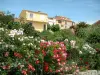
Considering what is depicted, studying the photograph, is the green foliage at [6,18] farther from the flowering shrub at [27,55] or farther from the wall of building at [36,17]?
the wall of building at [36,17]

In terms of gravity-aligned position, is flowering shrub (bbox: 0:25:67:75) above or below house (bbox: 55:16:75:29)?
below

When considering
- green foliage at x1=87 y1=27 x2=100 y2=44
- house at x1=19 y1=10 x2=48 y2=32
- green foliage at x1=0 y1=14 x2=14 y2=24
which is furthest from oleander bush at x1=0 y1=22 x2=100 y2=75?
house at x1=19 y1=10 x2=48 y2=32

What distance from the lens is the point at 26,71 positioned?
329 inches

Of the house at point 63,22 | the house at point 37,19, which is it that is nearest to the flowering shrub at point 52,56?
the house at point 37,19

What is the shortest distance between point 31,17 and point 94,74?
2388 inches

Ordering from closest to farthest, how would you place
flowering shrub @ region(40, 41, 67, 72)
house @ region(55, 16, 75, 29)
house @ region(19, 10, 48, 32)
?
flowering shrub @ region(40, 41, 67, 72)
house @ region(19, 10, 48, 32)
house @ region(55, 16, 75, 29)

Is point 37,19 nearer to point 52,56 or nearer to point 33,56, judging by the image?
point 52,56

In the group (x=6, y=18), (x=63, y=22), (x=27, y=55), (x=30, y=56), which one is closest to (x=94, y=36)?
(x=6, y=18)

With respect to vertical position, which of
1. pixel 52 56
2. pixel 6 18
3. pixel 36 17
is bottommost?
pixel 52 56

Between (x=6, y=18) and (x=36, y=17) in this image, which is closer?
(x=6, y=18)

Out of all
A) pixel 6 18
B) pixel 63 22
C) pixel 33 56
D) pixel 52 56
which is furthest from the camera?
pixel 63 22

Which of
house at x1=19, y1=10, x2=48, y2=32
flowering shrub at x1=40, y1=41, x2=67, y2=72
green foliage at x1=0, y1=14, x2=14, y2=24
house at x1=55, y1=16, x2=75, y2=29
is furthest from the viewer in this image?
house at x1=55, y1=16, x2=75, y2=29

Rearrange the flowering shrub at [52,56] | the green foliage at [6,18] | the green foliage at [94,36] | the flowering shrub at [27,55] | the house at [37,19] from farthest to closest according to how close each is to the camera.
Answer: the house at [37,19] → the green foliage at [6,18] → the green foliage at [94,36] → the flowering shrub at [52,56] → the flowering shrub at [27,55]

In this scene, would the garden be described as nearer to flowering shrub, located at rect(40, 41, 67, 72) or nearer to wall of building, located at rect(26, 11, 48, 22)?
flowering shrub, located at rect(40, 41, 67, 72)
